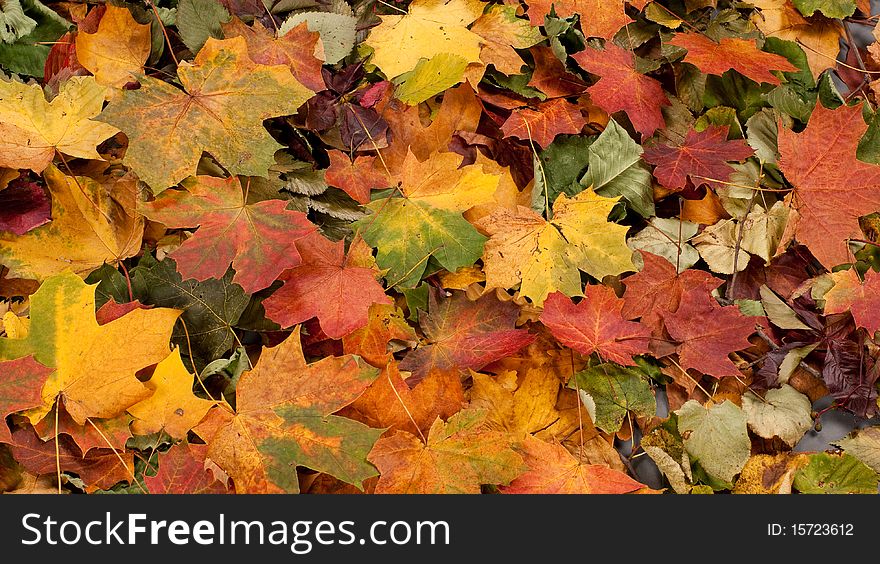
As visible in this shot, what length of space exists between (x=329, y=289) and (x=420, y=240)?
5.9 inches

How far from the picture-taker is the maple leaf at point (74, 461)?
1003mm

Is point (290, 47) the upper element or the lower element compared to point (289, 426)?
upper

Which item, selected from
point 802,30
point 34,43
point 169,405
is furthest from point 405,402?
point 802,30

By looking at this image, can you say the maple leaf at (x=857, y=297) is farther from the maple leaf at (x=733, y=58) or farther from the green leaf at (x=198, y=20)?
the green leaf at (x=198, y=20)

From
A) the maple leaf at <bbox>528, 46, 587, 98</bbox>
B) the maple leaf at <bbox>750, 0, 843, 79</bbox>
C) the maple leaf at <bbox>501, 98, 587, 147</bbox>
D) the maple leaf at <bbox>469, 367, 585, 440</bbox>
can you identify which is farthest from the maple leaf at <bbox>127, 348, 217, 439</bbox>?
the maple leaf at <bbox>750, 0, 843, 79</bbox>

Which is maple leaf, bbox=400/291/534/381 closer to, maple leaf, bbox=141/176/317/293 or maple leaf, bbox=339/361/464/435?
maple leaf, bbox=339/361/464/435

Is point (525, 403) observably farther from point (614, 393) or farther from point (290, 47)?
point (290, 47)

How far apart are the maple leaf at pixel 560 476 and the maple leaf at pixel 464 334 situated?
139 mm

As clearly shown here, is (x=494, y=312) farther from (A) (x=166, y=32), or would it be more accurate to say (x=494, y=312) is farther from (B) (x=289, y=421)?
(A) (x=166, y=32)

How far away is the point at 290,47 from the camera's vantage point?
3.78 ft

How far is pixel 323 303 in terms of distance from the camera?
1.03 meters

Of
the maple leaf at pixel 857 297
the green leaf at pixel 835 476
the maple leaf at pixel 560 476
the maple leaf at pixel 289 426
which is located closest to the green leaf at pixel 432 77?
the maple leaf at pixel 289 426
